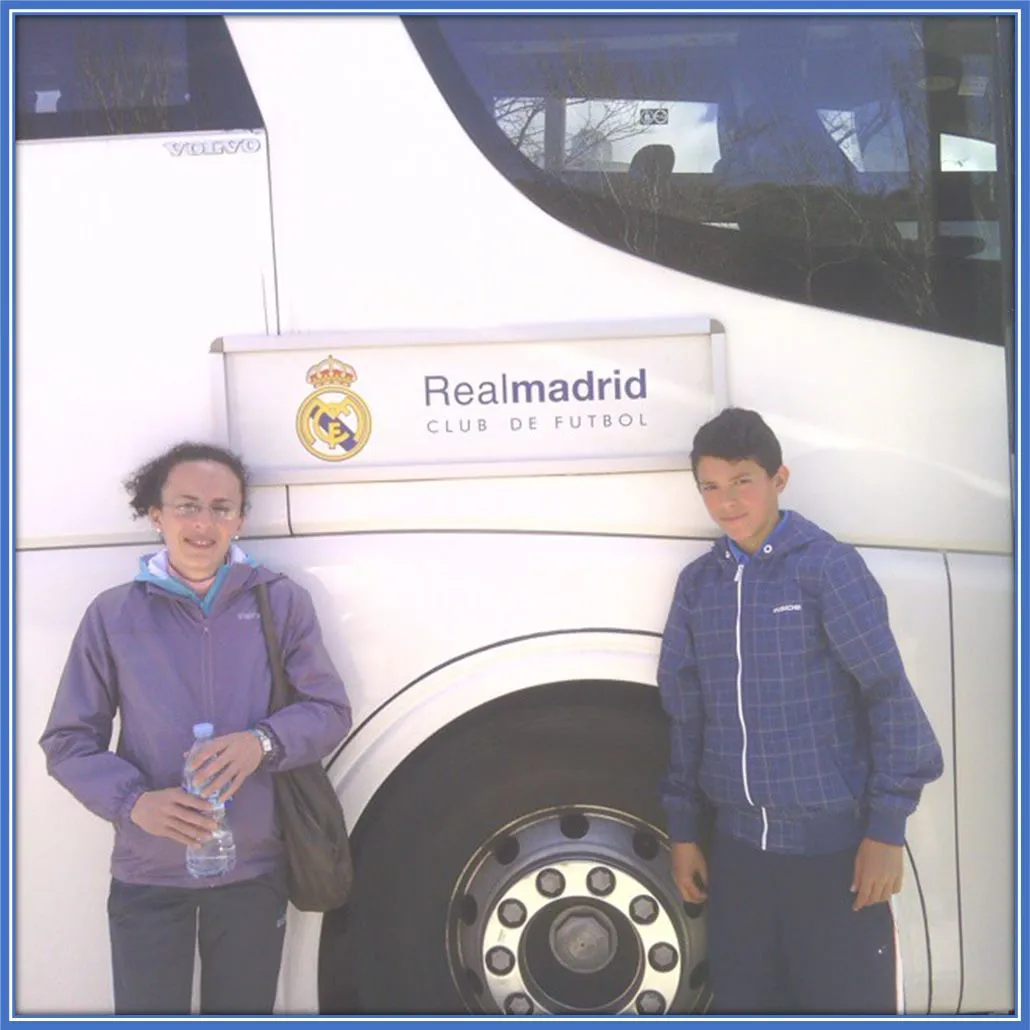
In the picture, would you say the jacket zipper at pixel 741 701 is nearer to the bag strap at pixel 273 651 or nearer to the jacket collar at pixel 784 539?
the jacket collar at pixel 784 539

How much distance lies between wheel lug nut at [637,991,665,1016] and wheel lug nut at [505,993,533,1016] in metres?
0.24

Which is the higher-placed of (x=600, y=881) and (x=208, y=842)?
(x=208, y=842)

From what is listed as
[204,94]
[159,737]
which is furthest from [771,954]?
[204,94]

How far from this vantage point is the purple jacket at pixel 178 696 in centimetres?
210

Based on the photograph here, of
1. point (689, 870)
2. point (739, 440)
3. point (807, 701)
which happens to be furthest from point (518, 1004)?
point (739, 440)

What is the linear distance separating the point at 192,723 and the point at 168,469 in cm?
52

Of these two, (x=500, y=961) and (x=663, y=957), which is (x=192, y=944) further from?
(x=663, y=957)

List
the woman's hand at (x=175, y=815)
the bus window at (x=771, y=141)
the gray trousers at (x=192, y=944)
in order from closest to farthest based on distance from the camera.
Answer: the woman's hand at (x=175, y=815)
the gray trousers at (x=192, y=944)
the bus window at (x=771, y=141)

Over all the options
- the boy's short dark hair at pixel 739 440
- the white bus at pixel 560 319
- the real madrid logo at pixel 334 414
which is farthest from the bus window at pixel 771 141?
the real madrid logo at pixel 334 414

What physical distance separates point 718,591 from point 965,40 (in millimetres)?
1300

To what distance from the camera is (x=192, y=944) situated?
7.05 ft

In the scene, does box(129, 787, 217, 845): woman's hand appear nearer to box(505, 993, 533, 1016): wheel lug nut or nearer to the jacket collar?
box(505, 993, 533, 1016): wheel lug nut

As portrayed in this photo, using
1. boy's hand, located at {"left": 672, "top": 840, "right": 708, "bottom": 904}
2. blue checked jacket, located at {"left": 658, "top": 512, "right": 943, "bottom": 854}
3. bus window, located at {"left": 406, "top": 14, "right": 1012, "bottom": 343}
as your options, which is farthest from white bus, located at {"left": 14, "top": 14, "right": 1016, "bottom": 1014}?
blue checked jacket, located at {"left": 658, "top": 512, "right": 943, "bottom": 854}

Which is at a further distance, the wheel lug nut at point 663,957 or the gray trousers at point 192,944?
the wheel lug nut at point 663,957
